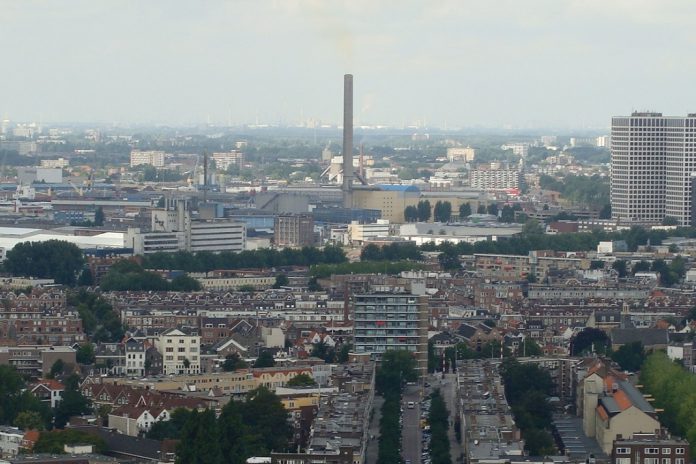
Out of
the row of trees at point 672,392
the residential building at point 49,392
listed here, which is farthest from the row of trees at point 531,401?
the residential building at point 49,392

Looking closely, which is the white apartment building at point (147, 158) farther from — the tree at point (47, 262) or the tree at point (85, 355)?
the tree at point (85, 355)

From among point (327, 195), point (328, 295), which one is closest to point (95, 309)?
point (328, 295)

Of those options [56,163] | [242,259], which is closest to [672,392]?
[242,259]

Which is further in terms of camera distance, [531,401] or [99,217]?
[99,217]

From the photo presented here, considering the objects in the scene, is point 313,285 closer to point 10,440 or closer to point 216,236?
point 216,236

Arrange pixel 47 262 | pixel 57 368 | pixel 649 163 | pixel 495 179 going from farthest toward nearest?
pixel 495 179 → pixel 649 163 → pixel 47 262 → pixel 57 368

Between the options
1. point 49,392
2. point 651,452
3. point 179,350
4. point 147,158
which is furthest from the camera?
point 147,158

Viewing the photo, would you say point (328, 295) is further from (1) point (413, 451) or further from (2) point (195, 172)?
(2) point (195, 172)
